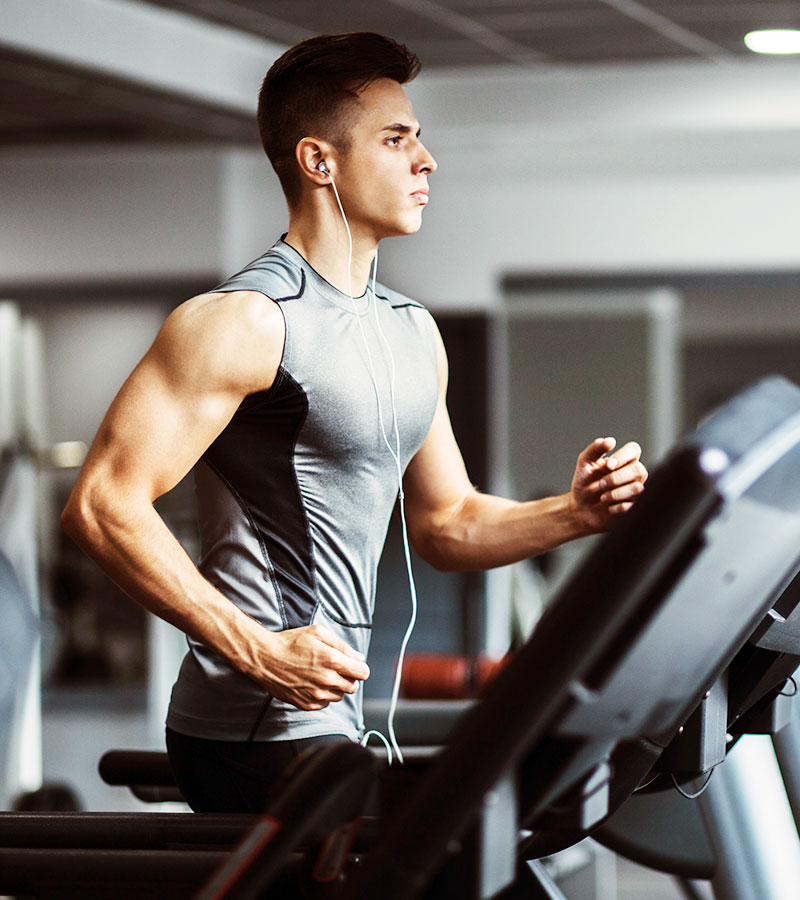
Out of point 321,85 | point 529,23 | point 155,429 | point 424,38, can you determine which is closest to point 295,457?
point 155,429

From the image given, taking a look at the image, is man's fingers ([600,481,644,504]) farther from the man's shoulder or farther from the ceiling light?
the ceiling light

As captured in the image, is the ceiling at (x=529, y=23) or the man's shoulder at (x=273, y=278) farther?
the ceiling at (x=529, y=23)

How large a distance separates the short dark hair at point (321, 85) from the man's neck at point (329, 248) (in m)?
0.05

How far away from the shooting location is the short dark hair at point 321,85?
5.02 feet

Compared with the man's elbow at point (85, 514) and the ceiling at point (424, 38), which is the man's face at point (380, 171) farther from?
the ceiling at point (424, 38)

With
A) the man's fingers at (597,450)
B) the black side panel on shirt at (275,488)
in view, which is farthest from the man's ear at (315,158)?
the man's fingers at (597,450)

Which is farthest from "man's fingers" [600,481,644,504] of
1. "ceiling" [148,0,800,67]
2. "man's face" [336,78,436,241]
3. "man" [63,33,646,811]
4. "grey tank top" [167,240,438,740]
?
"ceiling" [148,0,800,67]

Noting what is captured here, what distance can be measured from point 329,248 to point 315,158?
0.10m

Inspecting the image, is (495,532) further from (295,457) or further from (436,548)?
(295,457)

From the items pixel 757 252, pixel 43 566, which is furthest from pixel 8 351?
pixel 757 252

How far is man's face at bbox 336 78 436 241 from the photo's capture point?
4.99 feet

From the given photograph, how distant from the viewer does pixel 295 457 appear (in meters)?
Result: 1.45

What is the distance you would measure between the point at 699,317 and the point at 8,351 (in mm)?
5826

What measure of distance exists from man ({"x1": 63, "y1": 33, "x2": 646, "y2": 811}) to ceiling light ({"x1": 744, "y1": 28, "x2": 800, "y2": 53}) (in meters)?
3.44
